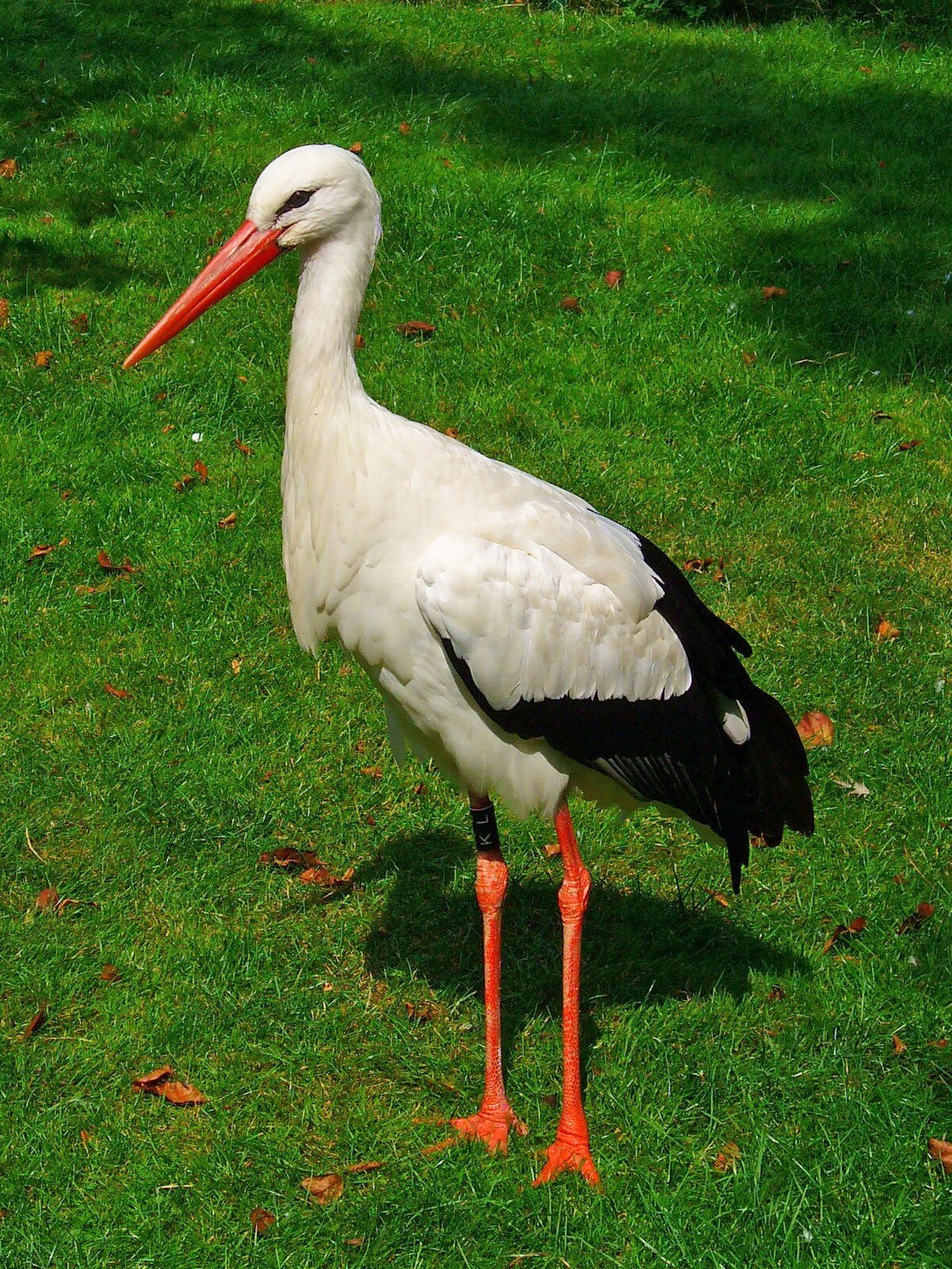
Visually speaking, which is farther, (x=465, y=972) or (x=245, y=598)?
(x=245, y=598)

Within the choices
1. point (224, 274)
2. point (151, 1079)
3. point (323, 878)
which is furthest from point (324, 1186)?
point (224, 274)

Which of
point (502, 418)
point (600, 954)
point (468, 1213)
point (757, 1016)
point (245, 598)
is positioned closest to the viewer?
point (468, 1213)

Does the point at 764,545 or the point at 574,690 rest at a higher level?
the point at 574,690

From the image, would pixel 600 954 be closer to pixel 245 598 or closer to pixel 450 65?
pixel 245 598

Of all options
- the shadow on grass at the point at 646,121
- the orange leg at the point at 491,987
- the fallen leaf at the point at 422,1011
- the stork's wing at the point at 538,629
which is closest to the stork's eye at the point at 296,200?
the stork's wing at the point at 538,629

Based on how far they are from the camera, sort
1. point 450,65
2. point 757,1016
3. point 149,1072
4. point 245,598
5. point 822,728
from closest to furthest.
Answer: point 149,1072
point 757,1016
point 822,728
point 245,598
point 450,65

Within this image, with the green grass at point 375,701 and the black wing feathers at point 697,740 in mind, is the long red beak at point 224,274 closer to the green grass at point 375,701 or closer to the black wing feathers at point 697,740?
the black wing feathers at point 697,740

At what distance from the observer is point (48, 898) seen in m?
3.91

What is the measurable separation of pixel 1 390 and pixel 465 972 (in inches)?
144

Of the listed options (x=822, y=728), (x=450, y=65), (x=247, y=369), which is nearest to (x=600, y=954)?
(x=822, y=728)

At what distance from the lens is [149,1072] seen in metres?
3.47

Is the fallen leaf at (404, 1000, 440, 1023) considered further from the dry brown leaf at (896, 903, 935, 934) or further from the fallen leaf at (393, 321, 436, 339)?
the fallen leaf at (393, 321, 436, 339)

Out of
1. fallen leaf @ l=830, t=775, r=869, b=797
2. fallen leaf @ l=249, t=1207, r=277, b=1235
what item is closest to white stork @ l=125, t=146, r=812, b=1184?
fallen leaf @ l=249, t=1207, r=277, b=1235

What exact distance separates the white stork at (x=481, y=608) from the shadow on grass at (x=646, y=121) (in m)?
3.70
